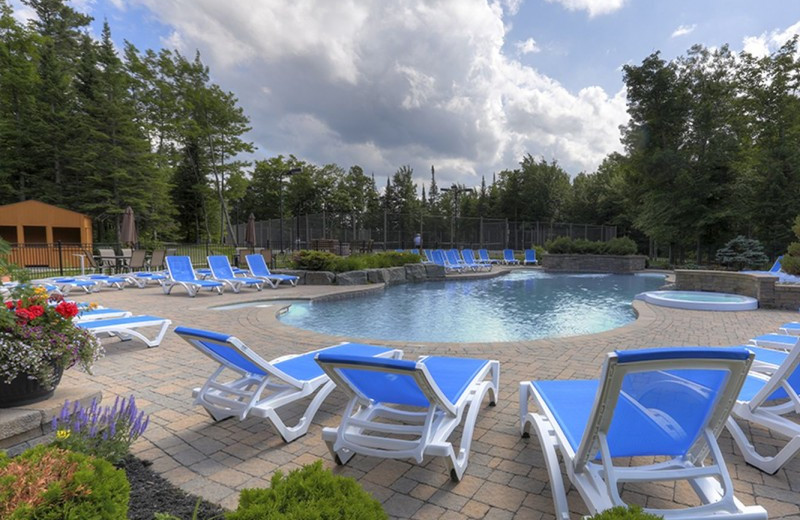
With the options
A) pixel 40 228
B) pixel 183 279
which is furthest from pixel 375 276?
pixel 40 228

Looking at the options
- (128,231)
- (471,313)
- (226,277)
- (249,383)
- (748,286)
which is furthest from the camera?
(128,231)

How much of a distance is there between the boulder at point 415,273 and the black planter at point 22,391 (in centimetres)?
1339

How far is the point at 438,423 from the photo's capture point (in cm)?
242

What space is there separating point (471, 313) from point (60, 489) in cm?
850

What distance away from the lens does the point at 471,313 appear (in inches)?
367

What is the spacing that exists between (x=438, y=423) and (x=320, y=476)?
3.97 feet

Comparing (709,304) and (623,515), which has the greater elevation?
(623,515)

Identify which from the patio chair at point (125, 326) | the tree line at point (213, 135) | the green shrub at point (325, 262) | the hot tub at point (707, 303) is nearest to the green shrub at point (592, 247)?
the tree line at point (213, 135)

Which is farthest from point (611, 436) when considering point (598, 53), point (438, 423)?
point (598, 53)

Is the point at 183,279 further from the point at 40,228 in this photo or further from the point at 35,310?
the point at 40,228

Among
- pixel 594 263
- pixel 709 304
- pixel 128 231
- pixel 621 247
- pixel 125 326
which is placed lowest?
pixel 709 304

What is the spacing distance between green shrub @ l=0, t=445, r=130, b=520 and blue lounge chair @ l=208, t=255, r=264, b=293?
9.68 meters

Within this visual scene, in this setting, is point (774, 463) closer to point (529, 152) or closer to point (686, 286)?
point (686, 286)

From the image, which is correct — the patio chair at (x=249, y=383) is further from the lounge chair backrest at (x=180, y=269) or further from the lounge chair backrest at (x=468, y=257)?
the lounge chair backrest at (x=468, y=257)
